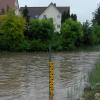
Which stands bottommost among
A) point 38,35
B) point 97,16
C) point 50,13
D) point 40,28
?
point 38,35

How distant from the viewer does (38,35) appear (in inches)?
2566

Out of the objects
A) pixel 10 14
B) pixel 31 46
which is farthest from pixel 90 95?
pixel 10 14

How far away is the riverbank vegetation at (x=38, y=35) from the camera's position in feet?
195

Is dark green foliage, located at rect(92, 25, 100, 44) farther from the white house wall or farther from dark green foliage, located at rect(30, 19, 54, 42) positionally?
dark green foliage, located at rect(30, 19, 54, 42)

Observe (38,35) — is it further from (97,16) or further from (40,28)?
(97,16)

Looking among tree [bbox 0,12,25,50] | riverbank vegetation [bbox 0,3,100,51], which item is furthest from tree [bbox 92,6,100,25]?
tree [bbox 0,12,25,50]

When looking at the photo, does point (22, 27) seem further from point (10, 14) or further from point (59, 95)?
point (59, 95)

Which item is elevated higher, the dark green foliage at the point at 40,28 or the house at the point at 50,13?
the house at the point at 50,13

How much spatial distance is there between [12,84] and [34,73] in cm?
602

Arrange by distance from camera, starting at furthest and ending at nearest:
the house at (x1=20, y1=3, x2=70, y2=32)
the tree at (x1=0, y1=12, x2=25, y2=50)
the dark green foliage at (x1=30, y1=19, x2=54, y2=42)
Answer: the house at (x1=20, y1=3, x2=70, y2=32) → the dark green foliage at (x1=30, y1=19, x2=54, y2=42) → the tree at (x1=0, y1=12, x2=25, y2=50)

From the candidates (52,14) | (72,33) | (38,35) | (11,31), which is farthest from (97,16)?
(11,31)

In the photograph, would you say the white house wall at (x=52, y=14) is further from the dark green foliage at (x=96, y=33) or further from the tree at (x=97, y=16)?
the tree at (x=97, y=16)

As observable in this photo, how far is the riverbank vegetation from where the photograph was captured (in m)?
59.6

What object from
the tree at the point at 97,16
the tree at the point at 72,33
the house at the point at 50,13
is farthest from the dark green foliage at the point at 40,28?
the tree at the point at 97,16
